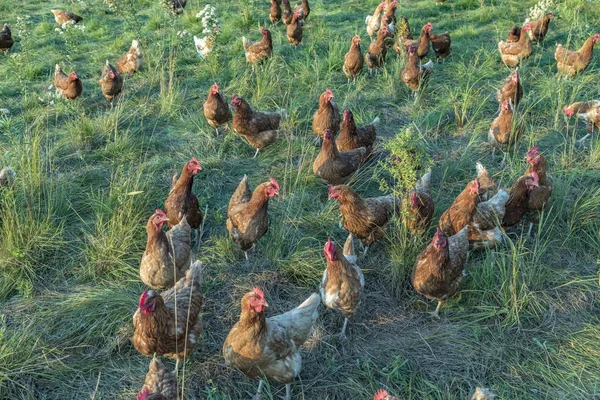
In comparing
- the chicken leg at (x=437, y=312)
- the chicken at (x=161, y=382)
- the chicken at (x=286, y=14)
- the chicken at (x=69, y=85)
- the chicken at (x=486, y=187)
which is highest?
the chicken at (x=286, y=14)

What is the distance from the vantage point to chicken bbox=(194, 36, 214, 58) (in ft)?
28.1

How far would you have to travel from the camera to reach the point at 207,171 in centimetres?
625

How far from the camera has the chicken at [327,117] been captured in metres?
6.33

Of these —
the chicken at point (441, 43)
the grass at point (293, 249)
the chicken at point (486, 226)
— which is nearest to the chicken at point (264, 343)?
the grass at point (293, 249)

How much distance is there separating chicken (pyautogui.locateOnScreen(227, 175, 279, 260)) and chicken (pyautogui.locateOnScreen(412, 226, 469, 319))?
1.50m

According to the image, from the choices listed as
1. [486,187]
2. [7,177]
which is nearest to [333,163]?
[486,187]

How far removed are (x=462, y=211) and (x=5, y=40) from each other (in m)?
9.08

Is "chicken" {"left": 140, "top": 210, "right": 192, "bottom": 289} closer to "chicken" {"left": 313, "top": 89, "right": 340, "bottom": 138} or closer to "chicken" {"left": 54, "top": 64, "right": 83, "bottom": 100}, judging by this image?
"chicken" {"left": 313, "top": 89, "right": 340, "bottom": 138}

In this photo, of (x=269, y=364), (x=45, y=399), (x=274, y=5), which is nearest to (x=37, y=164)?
(x=45, y=399)

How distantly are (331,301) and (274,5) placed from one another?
798 cm

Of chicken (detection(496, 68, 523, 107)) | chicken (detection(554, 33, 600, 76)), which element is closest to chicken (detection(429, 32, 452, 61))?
chicken (detection(554, 33, 600, 76))

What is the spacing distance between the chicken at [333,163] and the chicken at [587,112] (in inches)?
119

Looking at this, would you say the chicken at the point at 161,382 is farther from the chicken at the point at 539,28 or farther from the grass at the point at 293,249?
the chicken at the point at 539,28

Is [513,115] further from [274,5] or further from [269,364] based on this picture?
[274,5]
